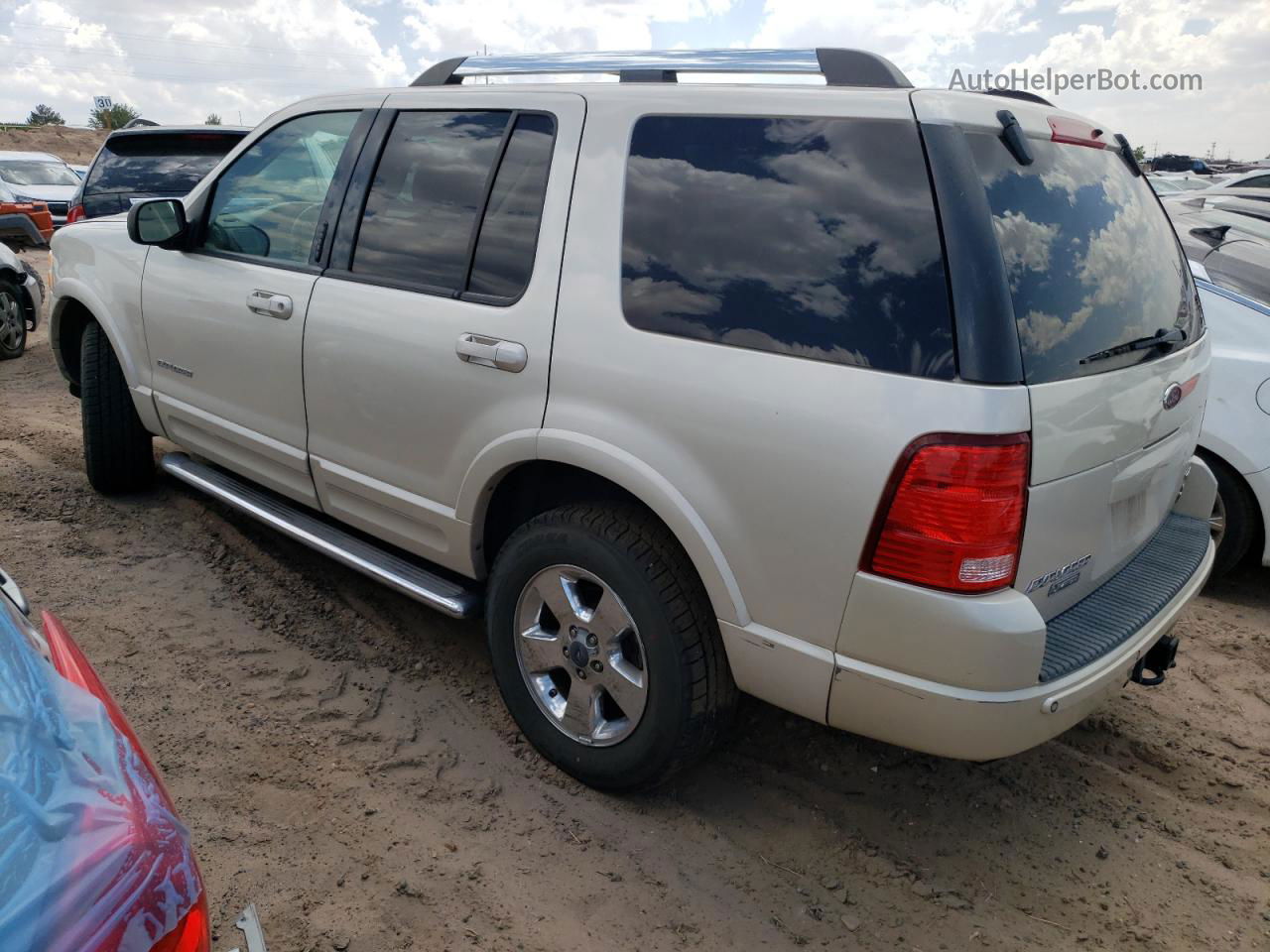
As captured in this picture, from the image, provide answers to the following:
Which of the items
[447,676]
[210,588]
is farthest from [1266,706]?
[210,588]

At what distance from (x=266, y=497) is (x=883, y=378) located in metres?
2.81

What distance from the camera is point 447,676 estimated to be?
350 centimetres

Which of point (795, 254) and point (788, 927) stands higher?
point (795, 254)

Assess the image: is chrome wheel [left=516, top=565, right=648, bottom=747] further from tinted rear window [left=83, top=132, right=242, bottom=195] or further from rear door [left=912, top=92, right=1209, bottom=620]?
tinted rear window [left=83, top=132, right=242, bottom=195]

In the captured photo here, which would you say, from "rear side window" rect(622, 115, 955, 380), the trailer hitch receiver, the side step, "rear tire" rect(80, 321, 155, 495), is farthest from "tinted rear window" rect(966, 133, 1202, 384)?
"rear tire" rect(80, 321, 155, 495)

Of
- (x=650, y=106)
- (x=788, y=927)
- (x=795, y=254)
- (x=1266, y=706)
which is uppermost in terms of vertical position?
(x=650, y=106)

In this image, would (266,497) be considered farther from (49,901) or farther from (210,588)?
(49,901)

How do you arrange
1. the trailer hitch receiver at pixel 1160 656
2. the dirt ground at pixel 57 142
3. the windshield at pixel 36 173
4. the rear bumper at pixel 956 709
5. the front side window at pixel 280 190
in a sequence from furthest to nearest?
1. the dirt ground at pixel 57 142
2. the windshield at pixel 36 173
3. the front side window at pixel 280 190
4. the trailer hitch receiver at pixel 1160 656
5. the rear bumper at pixel 956 709

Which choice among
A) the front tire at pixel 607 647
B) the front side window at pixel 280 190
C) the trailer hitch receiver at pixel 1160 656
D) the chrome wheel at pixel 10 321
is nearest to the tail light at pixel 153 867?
the front tire at pixel 607 647

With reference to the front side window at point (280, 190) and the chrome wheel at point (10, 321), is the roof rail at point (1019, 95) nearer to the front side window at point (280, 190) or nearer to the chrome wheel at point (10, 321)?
the front side window at point (280, 190)

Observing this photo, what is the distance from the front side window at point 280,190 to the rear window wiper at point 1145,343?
102 inches

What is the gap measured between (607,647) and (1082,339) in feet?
4.76

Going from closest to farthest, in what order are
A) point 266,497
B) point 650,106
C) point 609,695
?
point 650,106, point 609,695, point 266,497

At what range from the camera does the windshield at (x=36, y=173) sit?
53.9 ft
